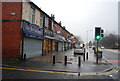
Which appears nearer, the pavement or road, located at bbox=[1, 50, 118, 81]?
road, located at bbox=[1, 50, 118, 81]

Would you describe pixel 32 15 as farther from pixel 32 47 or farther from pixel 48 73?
pixel 48 73

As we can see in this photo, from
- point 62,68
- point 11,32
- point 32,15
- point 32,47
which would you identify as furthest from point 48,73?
point 32,15

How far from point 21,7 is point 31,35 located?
10.7ft

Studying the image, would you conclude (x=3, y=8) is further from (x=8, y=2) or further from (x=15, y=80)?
(x=15, y=80)

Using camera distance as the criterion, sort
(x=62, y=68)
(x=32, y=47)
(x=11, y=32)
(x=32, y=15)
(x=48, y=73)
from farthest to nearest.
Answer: (x=32, y=15)
(x=32, y=47)
(x=11, y=32)
(x=62, y=68)
(x=48, y=73)

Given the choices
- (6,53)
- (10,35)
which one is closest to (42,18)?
(10,35)

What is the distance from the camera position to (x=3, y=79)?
6.03 m

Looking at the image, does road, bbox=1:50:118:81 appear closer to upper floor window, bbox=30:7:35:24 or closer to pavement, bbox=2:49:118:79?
pavement, bbox=2:49:118:79

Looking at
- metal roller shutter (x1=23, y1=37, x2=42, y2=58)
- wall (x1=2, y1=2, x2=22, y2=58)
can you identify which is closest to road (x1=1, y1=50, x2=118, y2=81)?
wall (x1=2, y1=2, x2=22, y2=58)

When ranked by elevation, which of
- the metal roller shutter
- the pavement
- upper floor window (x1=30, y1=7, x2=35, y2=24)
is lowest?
the pavement

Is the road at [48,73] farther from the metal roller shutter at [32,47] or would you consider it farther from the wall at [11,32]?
the metal roller shutter at [32,47]

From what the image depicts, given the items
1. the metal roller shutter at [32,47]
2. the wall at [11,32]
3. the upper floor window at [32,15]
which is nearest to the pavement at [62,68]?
the wall at [11,32]

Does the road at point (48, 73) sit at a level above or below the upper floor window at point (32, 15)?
below

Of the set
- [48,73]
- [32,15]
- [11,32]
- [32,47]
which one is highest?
[32,15]
